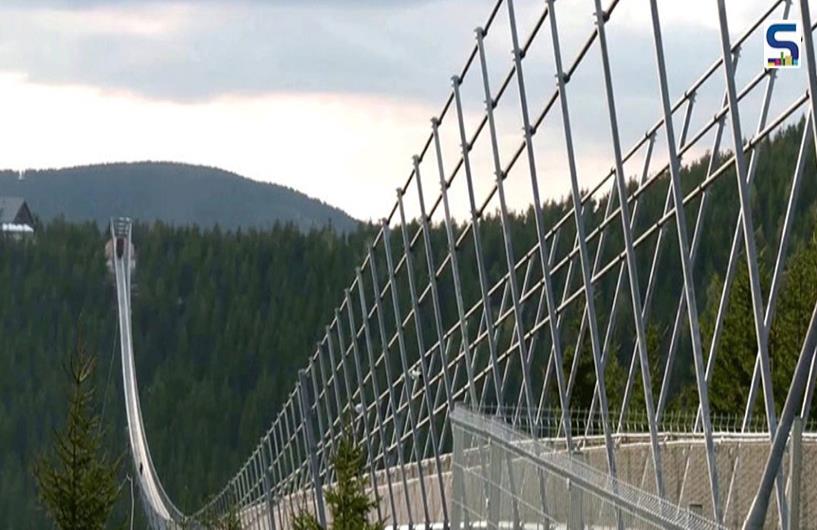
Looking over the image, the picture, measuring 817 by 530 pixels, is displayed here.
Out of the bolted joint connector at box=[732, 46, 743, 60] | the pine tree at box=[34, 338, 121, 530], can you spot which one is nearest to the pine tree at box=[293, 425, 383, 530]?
the pine tree at box=[34, 338, 121, 530]

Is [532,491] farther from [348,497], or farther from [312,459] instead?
[312,459]

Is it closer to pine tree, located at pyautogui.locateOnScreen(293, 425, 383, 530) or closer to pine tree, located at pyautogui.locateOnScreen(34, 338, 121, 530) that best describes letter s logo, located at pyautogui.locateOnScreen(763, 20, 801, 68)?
pine tree, located at pyautogui.locateOnScreen(293, 425, 383, 530)

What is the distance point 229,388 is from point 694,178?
5525cm

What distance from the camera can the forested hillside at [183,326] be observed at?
463 feet

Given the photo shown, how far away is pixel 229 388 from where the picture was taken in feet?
505

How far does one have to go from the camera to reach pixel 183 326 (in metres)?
164

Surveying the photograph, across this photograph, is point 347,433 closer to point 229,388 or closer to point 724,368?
point 724,368

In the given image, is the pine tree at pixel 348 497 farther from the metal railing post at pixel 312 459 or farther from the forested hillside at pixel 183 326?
the forested hillside at pixel 183 326

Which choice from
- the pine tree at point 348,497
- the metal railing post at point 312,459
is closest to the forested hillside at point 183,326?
the metal railing post at point 312,459

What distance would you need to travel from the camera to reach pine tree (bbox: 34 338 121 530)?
4112cm

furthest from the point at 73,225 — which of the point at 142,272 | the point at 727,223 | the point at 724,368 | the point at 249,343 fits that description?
the point at 724,368

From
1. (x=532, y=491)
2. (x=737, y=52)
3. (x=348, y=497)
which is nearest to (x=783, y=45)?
(x=737, y=52)

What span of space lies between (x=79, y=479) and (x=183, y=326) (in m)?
123

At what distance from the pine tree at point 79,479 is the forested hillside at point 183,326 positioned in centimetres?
7899
